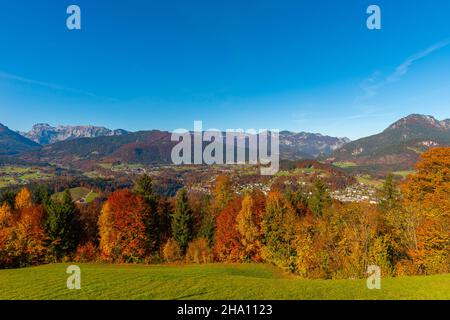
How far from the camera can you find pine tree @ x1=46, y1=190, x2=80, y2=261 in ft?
162

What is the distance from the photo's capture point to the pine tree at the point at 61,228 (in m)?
49.3

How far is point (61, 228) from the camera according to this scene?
5000 centimetres

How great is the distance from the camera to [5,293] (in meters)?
16.9

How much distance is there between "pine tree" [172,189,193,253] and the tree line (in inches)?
7.9

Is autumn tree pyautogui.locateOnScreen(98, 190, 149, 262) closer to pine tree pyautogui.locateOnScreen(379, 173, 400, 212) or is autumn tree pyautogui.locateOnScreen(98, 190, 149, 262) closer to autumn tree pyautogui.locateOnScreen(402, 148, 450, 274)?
autumn tree pyautogui.locateOnScreen(402, 148, 450, 274)

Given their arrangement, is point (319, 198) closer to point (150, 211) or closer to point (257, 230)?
point (257, 230)

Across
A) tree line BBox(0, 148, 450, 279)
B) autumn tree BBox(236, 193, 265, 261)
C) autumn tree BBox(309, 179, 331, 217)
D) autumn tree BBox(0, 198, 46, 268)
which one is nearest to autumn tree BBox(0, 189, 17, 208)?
tree line BBox(0, 148, 450, 279)

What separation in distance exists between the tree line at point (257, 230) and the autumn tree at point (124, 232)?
0.57ft

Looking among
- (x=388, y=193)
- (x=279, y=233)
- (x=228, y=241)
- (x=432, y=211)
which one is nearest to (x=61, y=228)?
(x=228, y=241)

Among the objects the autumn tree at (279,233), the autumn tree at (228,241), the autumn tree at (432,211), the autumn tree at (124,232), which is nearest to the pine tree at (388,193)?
the autumn tree at (432,211)

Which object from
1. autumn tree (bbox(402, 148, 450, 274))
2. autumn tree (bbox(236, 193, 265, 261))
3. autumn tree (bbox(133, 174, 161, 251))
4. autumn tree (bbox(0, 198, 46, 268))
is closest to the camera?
autumn tree (bbox(402, 148, 450, 274))
